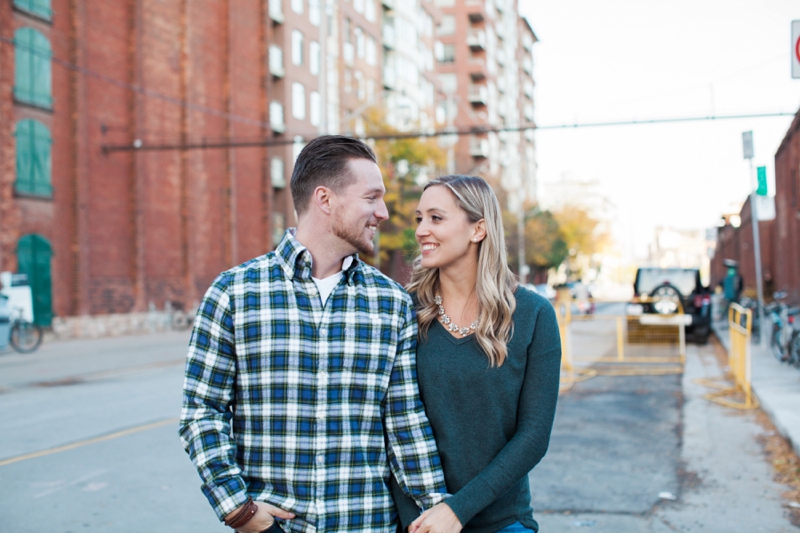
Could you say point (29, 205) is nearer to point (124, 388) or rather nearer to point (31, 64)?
point (31, 64)

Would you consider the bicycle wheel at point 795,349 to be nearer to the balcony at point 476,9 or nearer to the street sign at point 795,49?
the street sign at point 795,49

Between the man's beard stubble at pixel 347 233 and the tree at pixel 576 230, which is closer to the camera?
the man's beard stubble at pixel 347 233

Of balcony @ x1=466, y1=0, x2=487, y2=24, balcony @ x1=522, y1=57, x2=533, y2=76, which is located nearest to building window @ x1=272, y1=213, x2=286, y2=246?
balcony @ x1=466, y1=0, x2=487, y2=24

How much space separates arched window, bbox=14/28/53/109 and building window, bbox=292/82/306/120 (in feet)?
55.2

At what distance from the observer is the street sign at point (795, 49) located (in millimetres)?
6422

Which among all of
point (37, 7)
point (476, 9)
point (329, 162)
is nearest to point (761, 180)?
point (329, 162)

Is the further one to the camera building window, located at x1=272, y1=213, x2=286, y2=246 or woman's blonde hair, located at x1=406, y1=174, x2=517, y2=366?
building window, located at x1=272, y1=213, x2=286, y2=246

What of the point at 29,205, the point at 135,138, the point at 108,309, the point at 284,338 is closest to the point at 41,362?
the point at 29,205

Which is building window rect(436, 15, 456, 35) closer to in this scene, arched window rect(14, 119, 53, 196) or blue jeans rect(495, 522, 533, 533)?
arched window rect(14, 119, 53, 196)

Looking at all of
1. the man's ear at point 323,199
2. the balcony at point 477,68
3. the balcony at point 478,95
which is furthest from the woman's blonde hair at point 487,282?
the balcony at point 477,68

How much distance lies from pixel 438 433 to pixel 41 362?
16.8 m

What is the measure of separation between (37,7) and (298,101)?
17676 millimetres

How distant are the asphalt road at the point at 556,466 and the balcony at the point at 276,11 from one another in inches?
1170

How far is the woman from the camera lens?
2.42 meters
